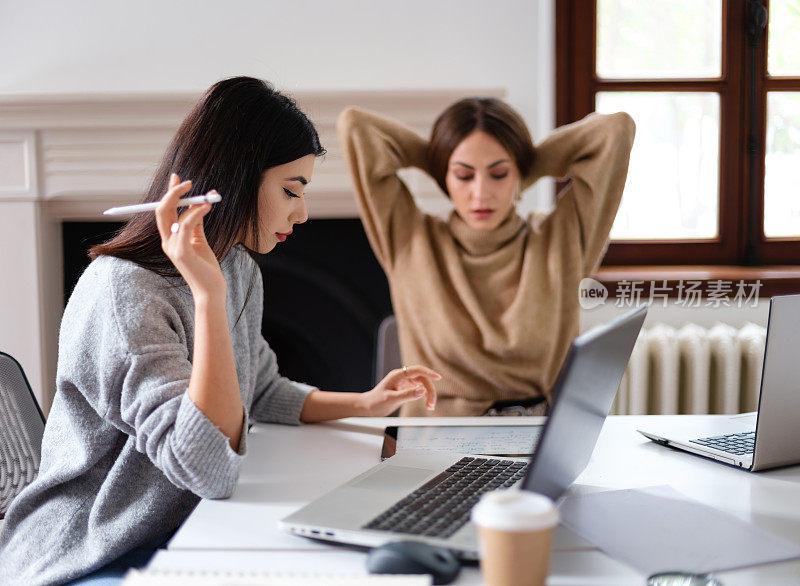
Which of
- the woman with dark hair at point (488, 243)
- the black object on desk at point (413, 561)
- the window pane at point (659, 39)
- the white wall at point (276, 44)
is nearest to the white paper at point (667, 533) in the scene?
the black object on desk at point (413, 561)

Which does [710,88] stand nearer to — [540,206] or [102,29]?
[540,206]

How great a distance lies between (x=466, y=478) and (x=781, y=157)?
2152mm

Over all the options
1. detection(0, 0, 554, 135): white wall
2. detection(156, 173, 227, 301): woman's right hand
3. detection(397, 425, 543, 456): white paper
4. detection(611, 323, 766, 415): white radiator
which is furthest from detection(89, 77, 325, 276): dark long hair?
detection(611, 323, 766, 415): white radiator

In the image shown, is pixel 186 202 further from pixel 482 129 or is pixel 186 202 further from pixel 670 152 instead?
pixel 670 152

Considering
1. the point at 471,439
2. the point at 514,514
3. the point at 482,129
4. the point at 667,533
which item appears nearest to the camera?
the point at 514,514

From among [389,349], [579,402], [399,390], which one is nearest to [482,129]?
[389,349]

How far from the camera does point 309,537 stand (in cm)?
85

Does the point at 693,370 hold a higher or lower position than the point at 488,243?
lower

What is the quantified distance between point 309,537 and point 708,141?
225 centimetres

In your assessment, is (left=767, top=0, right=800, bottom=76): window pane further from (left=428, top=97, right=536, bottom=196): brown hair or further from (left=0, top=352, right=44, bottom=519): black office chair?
(left=0, top=352, right=44, bottom=519): black office chair

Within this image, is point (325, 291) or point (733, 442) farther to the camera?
point (325, 291)

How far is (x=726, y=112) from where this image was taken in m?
2.62

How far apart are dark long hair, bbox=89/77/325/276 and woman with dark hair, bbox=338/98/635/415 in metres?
0.73

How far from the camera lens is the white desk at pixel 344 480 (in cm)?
78
